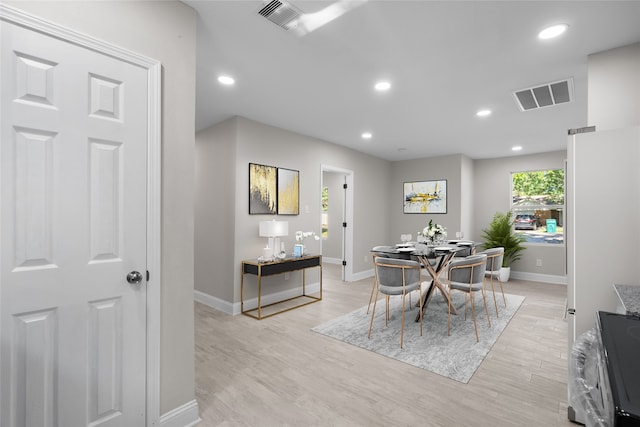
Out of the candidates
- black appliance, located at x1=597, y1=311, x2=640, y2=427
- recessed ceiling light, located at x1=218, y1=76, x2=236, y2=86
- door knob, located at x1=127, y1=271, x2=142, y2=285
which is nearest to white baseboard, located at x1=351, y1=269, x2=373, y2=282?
recessed ceiling light, located at x1=218, y1=76, x2=236, y2=86

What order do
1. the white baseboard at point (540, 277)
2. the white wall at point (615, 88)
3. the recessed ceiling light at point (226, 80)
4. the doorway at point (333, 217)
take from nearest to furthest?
the white wall at point (615, 88), the recessed ceiling light at point (226, 80), the white baseboard at point (540, 277), the doorway at point (333, 217)

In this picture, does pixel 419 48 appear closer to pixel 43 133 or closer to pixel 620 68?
pixel 620 68

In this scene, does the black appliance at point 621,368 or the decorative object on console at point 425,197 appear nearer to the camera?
the black appliance at point 621,368

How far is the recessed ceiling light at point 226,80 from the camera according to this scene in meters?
2.89

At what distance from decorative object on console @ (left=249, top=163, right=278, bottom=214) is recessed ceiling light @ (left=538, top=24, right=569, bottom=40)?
3236 millimetres

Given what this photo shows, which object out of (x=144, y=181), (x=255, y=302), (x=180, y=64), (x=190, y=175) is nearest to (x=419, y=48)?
(x=180, y=64)

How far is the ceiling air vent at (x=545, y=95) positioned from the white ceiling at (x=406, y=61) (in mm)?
101

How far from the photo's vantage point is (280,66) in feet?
8.74

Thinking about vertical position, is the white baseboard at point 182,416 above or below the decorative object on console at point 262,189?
below

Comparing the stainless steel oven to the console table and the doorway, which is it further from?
the doorway

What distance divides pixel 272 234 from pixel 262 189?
684 millimetres

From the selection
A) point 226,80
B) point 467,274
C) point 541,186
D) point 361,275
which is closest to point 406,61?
point 226,80

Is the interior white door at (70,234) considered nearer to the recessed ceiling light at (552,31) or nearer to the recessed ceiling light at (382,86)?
the recessed ceiling light at (382,86)

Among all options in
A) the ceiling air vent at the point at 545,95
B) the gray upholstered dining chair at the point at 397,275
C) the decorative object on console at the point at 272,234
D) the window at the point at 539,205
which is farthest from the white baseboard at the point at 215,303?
the window at the point at 539,205
